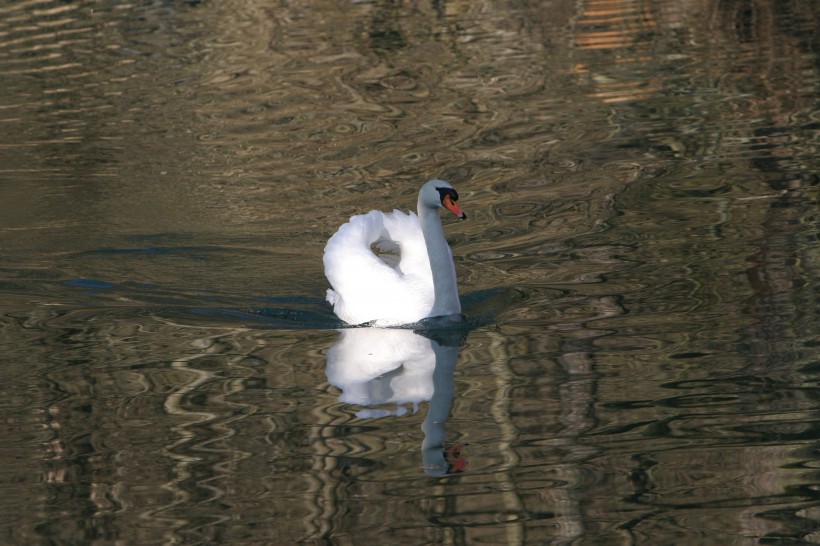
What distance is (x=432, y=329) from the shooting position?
810cm

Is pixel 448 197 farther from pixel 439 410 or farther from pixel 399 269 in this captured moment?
pixel 439 410

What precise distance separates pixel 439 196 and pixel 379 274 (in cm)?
66

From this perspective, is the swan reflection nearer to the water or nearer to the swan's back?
the water

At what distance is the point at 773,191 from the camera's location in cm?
1044

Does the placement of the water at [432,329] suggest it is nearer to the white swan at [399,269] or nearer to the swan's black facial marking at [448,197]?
the white swan at [399,269]

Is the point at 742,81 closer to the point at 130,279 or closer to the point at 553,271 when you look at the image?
the point at 553,271

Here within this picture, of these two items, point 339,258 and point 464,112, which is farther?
point 464,112

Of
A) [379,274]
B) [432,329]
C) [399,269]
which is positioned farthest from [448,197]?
[399,269]

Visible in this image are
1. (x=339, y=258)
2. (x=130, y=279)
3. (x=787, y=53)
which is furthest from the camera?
(x=787, y=53)

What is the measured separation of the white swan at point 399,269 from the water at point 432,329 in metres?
0.21

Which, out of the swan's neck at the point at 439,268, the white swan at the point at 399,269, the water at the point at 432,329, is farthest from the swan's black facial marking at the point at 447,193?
the water at the point at 432,329

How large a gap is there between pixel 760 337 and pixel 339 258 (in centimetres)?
275

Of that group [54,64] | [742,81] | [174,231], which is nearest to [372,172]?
[174,231]

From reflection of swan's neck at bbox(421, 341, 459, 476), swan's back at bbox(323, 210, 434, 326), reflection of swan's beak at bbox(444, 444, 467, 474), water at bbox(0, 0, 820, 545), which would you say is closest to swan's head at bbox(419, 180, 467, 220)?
swan's back at bbox(323, 210, 434, 326)
